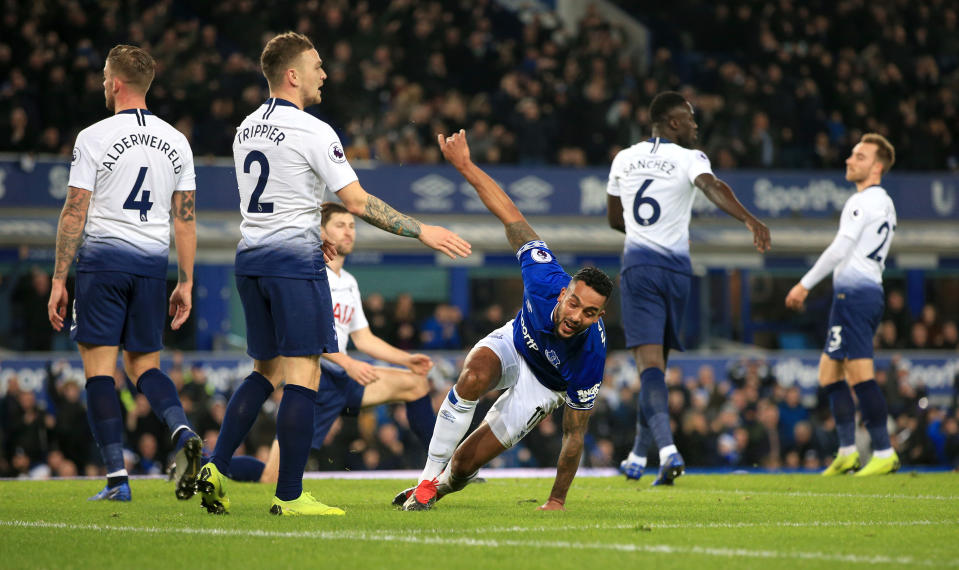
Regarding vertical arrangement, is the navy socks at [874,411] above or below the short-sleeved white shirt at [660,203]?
below

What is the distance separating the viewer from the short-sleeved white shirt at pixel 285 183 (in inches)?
244

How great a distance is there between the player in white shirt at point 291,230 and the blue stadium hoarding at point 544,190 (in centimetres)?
1460

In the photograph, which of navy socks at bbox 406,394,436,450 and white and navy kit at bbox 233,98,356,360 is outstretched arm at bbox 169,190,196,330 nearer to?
white and navy kit at bbox 233,98,356,360

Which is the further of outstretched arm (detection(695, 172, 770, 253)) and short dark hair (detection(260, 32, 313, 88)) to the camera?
outstretched arm (detection(695, 172, 770, 253))

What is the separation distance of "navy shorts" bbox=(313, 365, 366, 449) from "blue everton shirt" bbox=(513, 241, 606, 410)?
3.01m

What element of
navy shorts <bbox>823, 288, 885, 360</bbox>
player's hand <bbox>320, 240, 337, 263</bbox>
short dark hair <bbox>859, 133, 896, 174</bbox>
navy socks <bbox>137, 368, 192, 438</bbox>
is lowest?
navy socks <bbox>137, 368, 192, 438</bbox>

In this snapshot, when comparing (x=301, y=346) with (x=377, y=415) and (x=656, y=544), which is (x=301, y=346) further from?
(x=377, y=415)

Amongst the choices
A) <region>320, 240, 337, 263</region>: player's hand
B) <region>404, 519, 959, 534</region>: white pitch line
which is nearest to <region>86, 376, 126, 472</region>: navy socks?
<region>320, 240, 337, 263</region>: player's hand

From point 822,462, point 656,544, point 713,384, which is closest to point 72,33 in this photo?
point 713,384

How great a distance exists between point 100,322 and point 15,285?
48.5ft

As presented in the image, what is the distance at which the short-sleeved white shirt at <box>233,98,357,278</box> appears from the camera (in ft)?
20.4

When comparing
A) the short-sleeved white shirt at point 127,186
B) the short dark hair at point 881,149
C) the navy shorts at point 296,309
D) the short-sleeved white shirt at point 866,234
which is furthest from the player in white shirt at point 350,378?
the short dark hair at point 881,149

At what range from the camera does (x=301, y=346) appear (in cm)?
618

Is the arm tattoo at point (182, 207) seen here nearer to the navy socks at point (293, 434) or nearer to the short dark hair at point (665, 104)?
the navy socks at point (293, 434)
